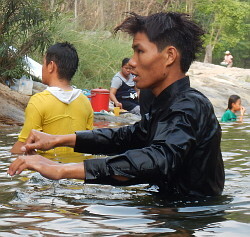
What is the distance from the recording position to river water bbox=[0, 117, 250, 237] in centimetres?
441

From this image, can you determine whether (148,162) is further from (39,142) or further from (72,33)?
(72,33)

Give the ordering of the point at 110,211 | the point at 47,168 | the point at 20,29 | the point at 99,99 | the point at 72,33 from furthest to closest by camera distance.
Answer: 1. the point at 72,33
2. the point at 99,99
3. the point at 20,29
4. the point at 110,211
5. the point at 47,168

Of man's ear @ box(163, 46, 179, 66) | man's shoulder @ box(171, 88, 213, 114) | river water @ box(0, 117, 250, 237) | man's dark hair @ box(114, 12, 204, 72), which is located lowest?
river water @ box(0, 117, 250, 237)

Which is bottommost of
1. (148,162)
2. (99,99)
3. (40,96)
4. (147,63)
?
(99,99)

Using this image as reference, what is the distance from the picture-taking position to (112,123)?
47.5 feet

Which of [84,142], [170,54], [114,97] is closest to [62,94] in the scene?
[84,142]

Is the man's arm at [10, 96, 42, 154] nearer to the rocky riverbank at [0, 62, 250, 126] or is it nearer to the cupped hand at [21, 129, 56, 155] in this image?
the cupped hand at [21, 129, 56, 155]

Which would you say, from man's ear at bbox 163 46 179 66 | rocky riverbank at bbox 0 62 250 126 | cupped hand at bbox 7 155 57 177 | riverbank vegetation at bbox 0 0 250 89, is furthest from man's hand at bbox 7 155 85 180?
rocky riverbank at bbox 0 62 250 126

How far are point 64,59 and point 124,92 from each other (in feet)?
30.1

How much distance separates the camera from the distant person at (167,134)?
4.40m

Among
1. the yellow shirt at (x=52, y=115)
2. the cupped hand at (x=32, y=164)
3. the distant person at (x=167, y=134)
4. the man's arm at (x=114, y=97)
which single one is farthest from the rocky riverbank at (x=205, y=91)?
the cupped hand at (x=32, y=164)

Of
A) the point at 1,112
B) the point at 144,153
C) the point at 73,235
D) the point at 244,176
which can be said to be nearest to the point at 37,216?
the point at 73,235

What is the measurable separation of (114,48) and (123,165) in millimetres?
17532

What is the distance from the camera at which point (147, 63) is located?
4.89 metres
